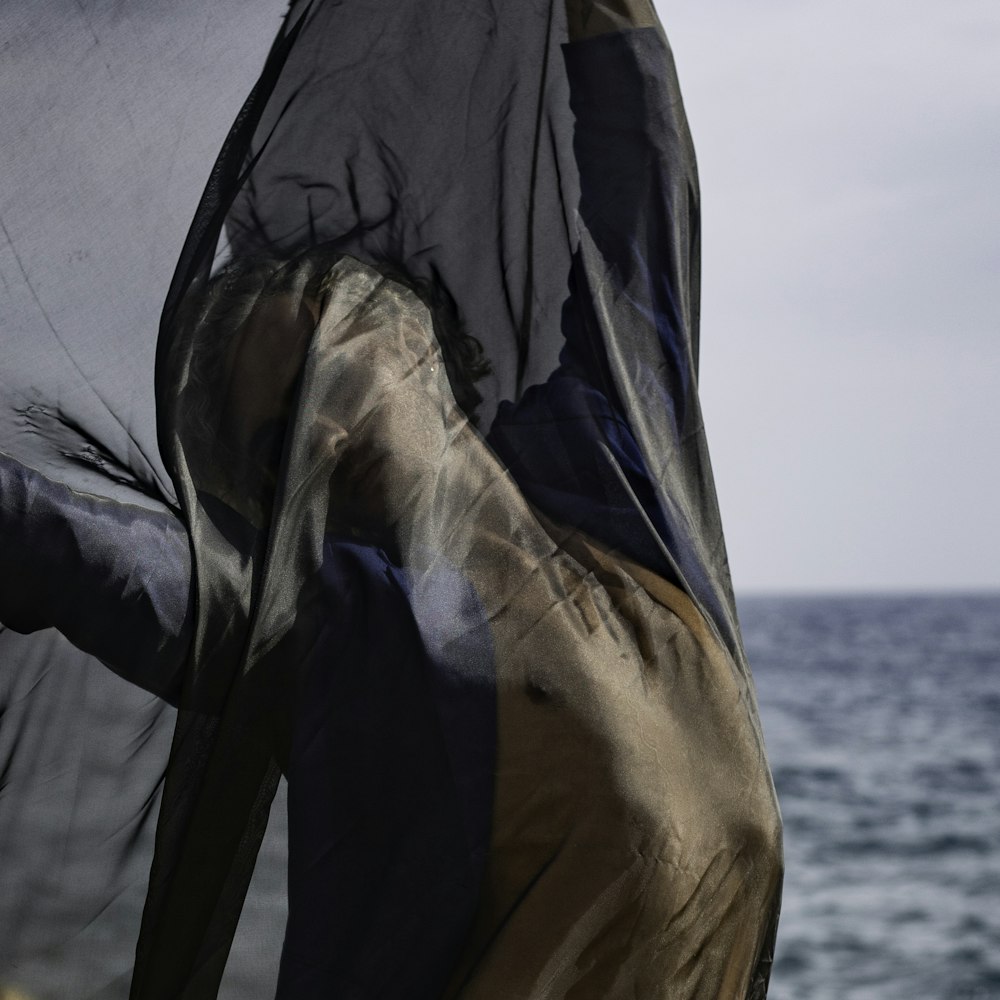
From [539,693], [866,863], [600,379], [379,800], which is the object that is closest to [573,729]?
[539,693]

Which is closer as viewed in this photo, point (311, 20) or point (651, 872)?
point (651, 872)

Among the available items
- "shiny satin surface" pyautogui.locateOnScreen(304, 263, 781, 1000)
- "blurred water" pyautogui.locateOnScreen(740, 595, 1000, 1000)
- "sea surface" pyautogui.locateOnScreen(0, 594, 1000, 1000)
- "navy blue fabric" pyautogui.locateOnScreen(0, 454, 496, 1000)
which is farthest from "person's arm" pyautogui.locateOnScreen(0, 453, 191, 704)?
"blurred water" pyautogui.locateOnScreen(740, 595, 1000, 1000)

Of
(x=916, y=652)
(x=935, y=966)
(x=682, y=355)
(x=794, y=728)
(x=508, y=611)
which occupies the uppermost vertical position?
(x=682, y=355)

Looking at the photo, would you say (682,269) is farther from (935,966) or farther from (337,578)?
(935,966)

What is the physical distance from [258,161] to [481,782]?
2.53 feet

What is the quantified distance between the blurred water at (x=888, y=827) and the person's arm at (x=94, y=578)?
9074 mm

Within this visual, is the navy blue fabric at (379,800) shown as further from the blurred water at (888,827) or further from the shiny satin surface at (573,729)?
the blurred water at (888,827)

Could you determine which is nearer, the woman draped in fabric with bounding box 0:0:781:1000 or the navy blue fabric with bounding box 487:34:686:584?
the woman draped in fabric with bounding box 0:0:781:1000

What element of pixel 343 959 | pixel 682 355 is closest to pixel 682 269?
pixel 682 355

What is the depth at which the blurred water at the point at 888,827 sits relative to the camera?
10047 mm

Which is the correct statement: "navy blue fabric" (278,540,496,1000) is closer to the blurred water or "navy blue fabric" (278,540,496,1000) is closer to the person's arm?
the person's arm

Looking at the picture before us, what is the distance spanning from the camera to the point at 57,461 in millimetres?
1497

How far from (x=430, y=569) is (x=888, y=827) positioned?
15.1 metres

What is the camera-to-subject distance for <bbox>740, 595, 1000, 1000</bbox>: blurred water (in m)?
10.0
